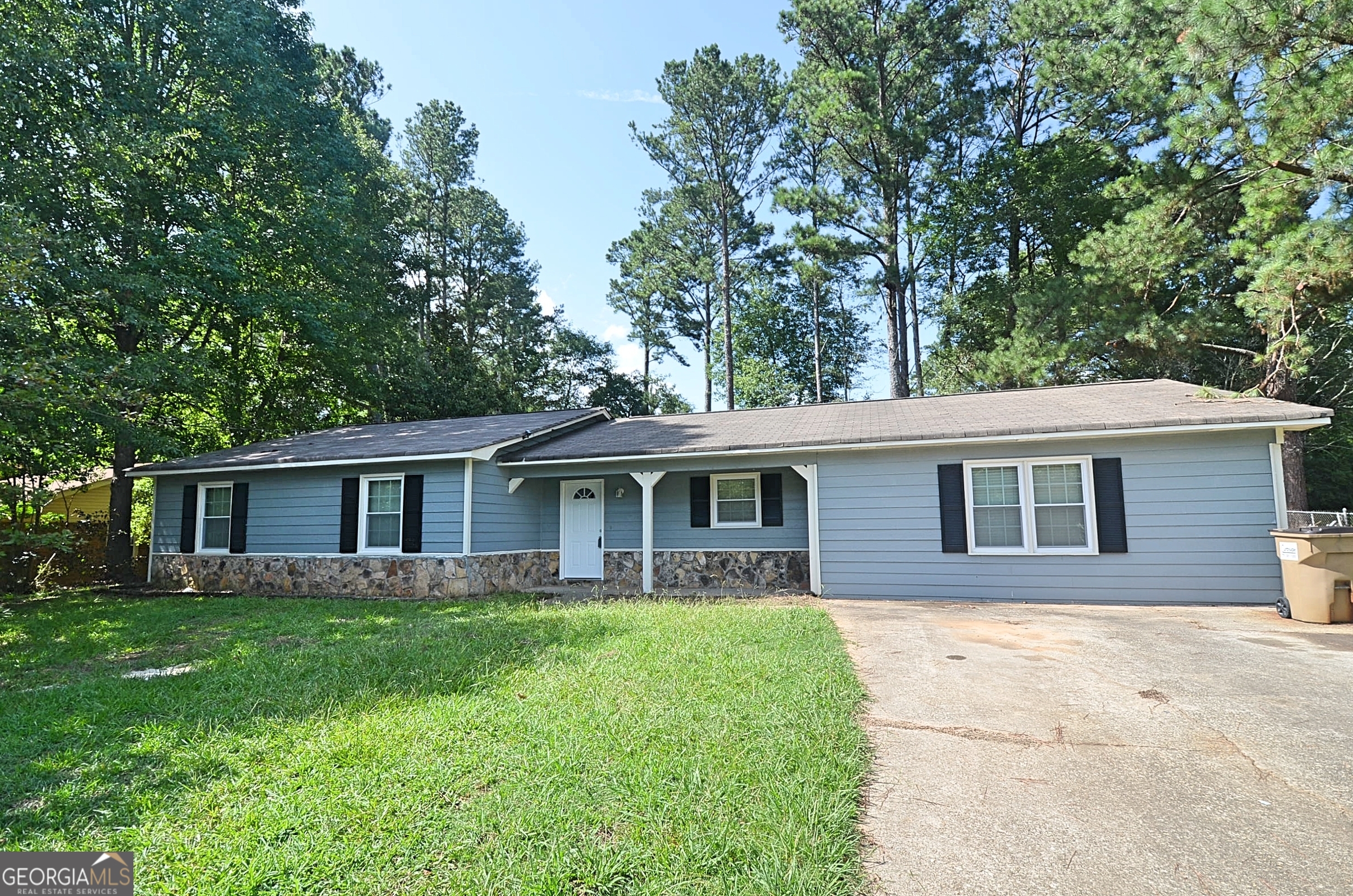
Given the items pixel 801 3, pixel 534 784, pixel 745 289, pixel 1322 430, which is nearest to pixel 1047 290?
pixel 1322 430

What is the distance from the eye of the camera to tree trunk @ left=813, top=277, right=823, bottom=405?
92.6 feet

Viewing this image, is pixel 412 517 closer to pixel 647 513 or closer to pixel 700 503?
pixel 647 513

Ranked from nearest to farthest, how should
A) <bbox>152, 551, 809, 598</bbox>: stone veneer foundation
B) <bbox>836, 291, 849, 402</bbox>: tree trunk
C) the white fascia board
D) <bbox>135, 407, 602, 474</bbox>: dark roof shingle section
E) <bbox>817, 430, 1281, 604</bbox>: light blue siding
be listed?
1. the white fascia board
2. <bbox>817, 430, 1281, 604</bbox>: light blue siding
3. <bbox>152, 551, 809, 598</bbox>: stone veneer foundation
4. <bbox>135, 407, 602, 474</bbox>: dark roof shingle section
5. <bbox>836, 291, 849, 402</bbox>: tree trunk

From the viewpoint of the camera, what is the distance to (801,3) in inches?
747

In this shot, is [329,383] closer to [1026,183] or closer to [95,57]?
[95,57]

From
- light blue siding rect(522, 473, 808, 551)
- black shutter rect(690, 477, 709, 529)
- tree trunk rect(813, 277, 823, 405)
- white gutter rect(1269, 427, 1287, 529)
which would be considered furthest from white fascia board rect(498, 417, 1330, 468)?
tree trunk rect(813, 277, 823, 405)

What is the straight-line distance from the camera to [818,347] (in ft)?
92.7

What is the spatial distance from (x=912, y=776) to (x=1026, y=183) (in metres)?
20.0

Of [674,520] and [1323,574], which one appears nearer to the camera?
[1323,574]

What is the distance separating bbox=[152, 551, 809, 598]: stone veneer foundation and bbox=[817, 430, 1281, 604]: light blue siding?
62.4 inches

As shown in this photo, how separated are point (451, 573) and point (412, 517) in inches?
51.0

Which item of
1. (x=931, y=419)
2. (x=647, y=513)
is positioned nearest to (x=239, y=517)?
(x=647, y=513)
